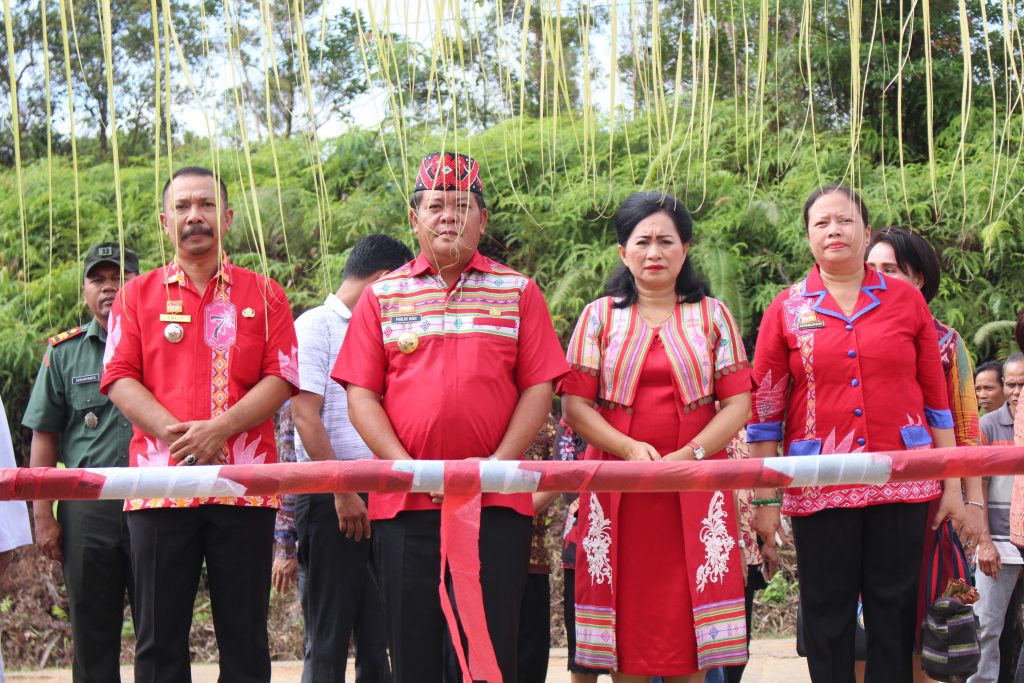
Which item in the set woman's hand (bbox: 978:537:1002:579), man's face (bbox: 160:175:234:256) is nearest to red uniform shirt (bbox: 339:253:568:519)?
man's face (bbox: 160:175:234:256)

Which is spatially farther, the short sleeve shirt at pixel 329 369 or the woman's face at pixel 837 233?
the short sleeve shirt at pixel 329 369

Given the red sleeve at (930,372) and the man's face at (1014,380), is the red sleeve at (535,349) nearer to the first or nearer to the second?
the red sleeve at (930,372)

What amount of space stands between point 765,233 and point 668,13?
159 centimetres

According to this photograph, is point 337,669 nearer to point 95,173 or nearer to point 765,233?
point 765,233

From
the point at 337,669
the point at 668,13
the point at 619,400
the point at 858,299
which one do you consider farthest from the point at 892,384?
the point at 668,13

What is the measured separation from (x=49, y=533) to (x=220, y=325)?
40.1 inches

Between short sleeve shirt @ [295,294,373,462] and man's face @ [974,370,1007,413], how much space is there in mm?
2729

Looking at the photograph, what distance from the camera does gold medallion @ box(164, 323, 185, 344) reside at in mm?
3117

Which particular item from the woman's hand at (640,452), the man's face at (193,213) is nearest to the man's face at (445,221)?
the man's face at (193,213)

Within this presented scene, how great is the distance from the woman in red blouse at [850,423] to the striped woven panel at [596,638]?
0.56 m

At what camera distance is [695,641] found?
3.04 metres

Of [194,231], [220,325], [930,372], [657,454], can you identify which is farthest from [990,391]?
[194,231]

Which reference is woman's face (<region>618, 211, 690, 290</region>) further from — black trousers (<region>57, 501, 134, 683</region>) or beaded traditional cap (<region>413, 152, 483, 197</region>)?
black trousers (<region>57, 501, 134, 683</region>)

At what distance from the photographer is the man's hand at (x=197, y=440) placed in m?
2.98
